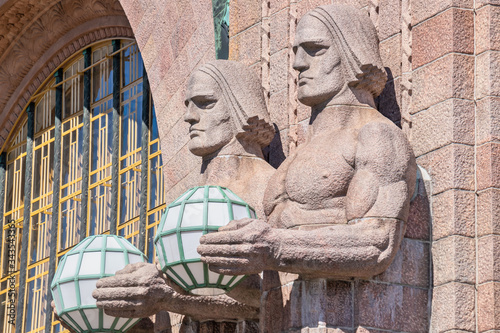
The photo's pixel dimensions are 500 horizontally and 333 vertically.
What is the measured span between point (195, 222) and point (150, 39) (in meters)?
4.69

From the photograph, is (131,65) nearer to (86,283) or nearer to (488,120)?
(86,283)

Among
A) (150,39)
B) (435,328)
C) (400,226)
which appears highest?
(150,39)

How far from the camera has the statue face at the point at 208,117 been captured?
396 inches

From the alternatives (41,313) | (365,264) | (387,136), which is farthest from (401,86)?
(41,313)

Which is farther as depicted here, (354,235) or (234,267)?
(354,235)

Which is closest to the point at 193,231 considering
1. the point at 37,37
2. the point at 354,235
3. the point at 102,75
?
the point at 354,235

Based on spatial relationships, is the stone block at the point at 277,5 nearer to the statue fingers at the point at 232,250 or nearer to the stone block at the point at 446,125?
the stone block at the point at 446,125

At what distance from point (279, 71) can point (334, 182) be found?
97.2 inches

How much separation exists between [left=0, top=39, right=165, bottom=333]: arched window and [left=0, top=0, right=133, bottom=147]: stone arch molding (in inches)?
5.8

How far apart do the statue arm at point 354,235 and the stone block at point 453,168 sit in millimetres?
335

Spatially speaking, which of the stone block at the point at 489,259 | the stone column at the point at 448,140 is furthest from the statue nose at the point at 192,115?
the stone block at the point at 489,259

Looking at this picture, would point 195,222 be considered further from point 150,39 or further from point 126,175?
point 126,175

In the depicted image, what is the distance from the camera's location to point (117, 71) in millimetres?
15914

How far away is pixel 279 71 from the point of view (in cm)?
1074
